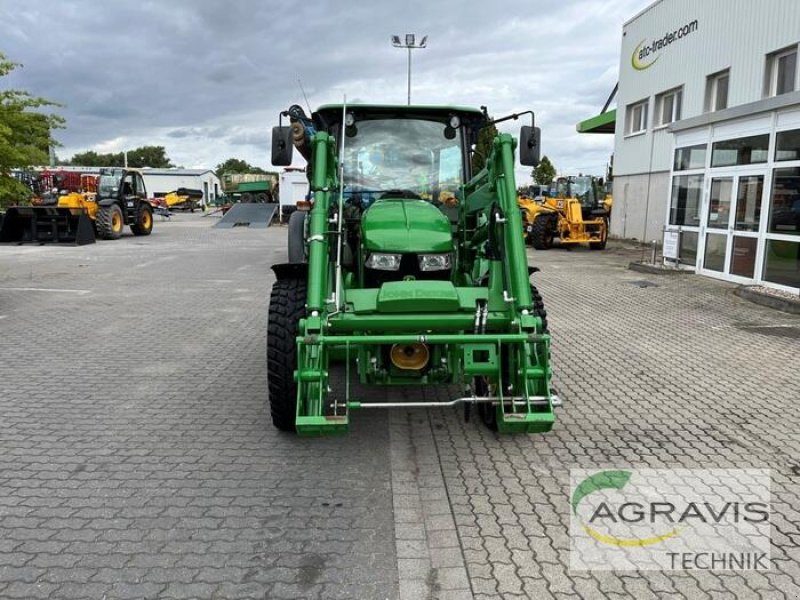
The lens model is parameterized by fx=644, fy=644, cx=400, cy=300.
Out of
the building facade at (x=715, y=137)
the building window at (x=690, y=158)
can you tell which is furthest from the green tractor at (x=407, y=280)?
the building window at (x=690, y=158)

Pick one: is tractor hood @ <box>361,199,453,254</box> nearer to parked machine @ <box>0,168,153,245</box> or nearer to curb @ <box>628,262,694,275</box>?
curb @ <box>628,262,694,275</box>

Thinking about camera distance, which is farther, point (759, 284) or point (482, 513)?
point (759, 284)

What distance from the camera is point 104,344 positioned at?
7.27m

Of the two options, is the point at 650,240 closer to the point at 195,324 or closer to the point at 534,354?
the point at 195,324

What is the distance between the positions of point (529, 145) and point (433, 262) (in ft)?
4.71

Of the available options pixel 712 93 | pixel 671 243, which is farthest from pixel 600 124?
pixel 671 243

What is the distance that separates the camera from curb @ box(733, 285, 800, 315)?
923 centimetres

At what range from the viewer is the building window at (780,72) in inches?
581

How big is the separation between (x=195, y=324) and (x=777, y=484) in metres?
6.78

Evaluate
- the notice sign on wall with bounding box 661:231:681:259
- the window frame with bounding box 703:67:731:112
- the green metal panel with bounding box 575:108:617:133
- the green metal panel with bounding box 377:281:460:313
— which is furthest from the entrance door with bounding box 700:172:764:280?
the green metal panel with bounding box 575:108:617:133

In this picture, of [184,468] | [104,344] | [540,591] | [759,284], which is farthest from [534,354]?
[759,284]

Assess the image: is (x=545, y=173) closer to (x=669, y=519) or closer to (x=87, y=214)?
(x=87, y=214)

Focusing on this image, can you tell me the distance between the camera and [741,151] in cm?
1152

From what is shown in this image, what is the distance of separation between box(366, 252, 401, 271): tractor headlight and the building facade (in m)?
8.03
